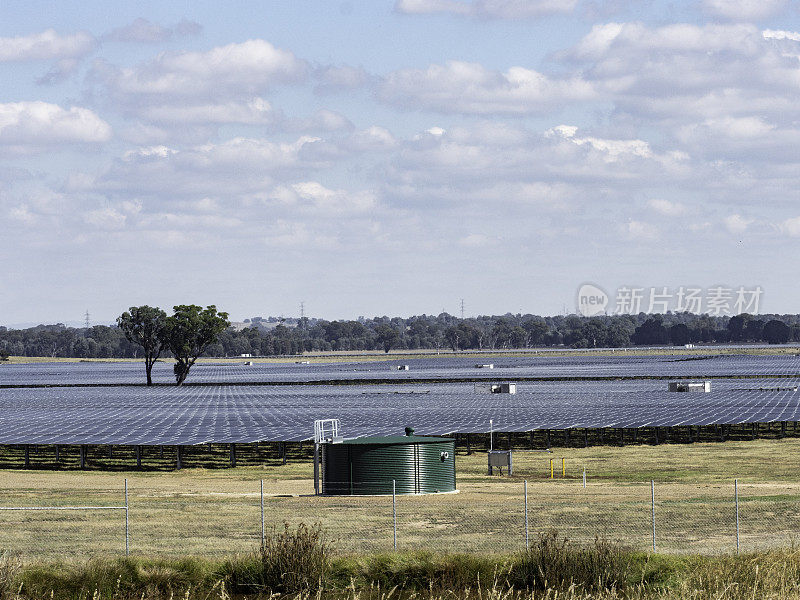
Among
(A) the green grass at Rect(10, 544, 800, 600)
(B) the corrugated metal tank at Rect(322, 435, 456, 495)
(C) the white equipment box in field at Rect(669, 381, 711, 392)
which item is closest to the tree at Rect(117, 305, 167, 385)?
(C) the white equipment box in field at Rect(669, 381, 711, 392)

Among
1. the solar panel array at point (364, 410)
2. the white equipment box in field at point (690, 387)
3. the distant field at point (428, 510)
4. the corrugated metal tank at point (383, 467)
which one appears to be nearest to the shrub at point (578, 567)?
the distant field at point (428, 510)

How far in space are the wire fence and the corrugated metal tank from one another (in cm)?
71

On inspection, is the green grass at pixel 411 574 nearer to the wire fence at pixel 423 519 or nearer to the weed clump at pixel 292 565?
the weed clump at pixel 292 565

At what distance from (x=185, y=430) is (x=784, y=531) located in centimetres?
6166

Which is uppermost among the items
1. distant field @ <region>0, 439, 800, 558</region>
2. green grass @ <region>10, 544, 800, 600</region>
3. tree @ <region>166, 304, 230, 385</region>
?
tree @ <region>166, 304, 230, 385</region>

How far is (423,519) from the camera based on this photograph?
44281 millimetres

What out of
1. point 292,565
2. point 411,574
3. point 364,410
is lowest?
point 364,410

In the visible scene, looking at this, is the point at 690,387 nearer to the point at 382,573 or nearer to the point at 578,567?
the point at 382,573

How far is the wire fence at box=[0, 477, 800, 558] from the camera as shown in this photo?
3809 cm

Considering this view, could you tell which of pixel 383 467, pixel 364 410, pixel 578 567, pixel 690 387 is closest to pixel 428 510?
pixel 383 467

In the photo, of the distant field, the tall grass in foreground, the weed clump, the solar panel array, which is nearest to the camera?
the tall grass in foreground

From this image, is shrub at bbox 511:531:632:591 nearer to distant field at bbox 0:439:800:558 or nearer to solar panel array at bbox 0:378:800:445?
distant field at bbox 0:439:800:558

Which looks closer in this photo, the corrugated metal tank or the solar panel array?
the corrugated metal tank

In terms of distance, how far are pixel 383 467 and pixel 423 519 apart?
24.2ft
